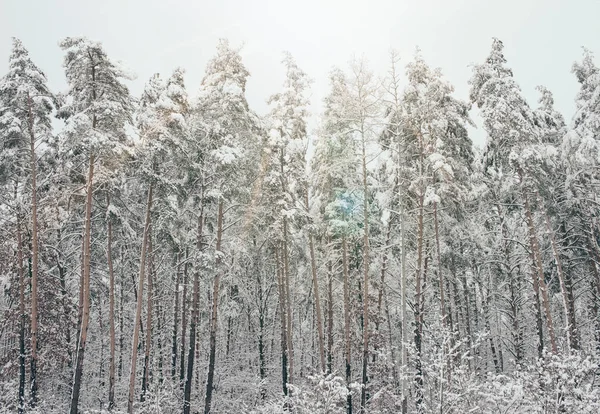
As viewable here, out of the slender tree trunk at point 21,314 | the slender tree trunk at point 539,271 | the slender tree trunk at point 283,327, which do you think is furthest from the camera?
the slender tree trunk at point 283,327

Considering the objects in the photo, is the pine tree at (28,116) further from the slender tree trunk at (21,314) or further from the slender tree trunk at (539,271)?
the slender tree trunk at (539,271)

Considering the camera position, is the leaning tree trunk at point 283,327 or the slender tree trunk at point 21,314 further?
the leaning tree trunk at point 283,327

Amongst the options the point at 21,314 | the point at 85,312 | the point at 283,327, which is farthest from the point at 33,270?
the point at 283,327

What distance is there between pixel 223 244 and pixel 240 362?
563 inches

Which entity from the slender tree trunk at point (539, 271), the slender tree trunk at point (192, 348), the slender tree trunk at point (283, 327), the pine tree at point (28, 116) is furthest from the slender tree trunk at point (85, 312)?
the slender tree trunk at point (539, 271)

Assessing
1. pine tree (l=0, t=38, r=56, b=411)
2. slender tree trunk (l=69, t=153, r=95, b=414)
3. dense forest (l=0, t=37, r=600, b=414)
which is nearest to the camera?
slender tree trunk (l=69, t=153, r=95, b=414)

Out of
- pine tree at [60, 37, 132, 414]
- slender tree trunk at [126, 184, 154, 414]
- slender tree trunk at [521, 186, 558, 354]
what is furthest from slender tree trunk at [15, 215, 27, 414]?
slender tree trunk at [521, 186, 558, 354]

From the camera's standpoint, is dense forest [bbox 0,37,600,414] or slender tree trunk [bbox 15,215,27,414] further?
slender tree trunk [bbox 15,215,27,414]

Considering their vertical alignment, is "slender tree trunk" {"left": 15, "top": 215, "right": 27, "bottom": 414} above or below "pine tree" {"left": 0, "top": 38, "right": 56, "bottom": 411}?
below

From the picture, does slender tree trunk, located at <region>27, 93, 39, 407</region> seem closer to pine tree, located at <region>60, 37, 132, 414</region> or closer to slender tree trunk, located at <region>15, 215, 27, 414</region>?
slender tree trunk, located at <region>15, 215, 27, 414</region>

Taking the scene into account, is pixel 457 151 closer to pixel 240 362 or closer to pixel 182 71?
pixel 182 71

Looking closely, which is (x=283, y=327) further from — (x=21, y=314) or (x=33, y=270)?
(x=21, y=314)

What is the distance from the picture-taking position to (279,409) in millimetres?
13859

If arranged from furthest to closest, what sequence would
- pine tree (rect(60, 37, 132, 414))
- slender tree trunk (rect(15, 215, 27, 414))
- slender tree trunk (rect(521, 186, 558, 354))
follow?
slender tree trunk (rect(15, 215, 27, 414)) < slender tree trunk (rect(521, 186, 558, 354)) < pine tree (rect(60, 37, 132, 414))
